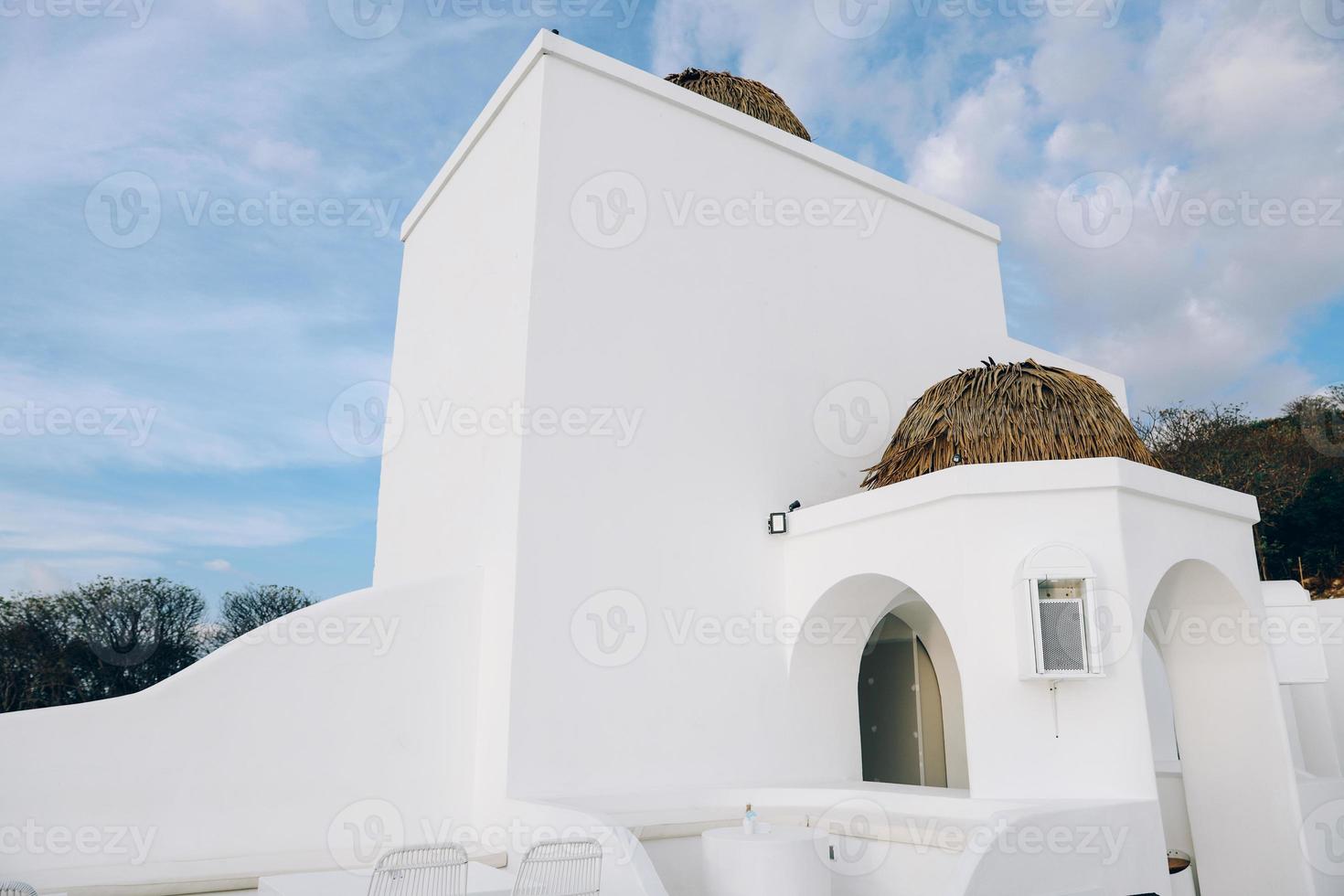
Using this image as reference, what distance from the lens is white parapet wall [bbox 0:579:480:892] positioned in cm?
585

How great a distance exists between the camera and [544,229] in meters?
8.09

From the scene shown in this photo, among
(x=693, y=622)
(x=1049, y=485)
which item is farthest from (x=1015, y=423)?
(x=693, y=622)

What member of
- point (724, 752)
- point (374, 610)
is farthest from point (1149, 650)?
point (374, 610)

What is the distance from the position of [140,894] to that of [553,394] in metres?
4.64

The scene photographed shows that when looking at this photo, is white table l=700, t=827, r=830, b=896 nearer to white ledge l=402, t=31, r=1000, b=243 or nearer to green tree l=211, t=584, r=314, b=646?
white ledge l=402, t=31, r=1000, b=243

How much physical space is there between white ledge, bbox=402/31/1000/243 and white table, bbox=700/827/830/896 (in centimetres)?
706

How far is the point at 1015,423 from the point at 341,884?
621 centimetres

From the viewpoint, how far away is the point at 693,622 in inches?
313

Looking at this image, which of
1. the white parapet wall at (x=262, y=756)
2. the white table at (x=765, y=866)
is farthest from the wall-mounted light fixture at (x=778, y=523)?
the white table at (x=765, y=866)

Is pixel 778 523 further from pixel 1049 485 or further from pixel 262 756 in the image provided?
pixel 262 756

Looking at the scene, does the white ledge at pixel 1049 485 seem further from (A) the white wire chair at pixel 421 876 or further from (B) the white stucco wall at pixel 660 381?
(A) the white wire chair at pixel 421 876

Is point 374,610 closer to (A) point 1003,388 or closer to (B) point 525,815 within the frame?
(B) point 525,815

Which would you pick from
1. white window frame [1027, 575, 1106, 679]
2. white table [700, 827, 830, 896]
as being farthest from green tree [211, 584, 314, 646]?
white window frame [1027, 575, 1106, 679]

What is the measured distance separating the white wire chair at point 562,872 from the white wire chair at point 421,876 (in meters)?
0.35
